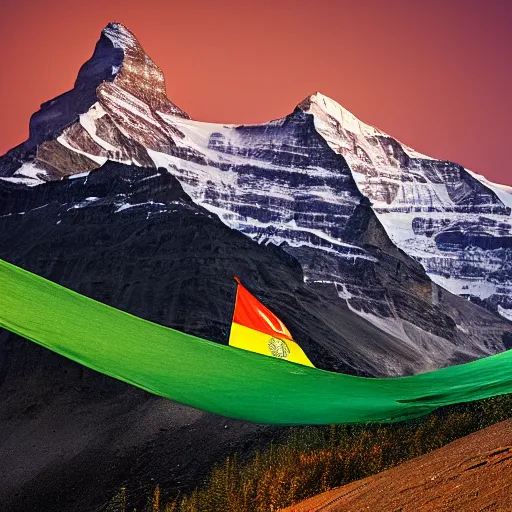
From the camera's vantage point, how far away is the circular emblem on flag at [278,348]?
12828 mm

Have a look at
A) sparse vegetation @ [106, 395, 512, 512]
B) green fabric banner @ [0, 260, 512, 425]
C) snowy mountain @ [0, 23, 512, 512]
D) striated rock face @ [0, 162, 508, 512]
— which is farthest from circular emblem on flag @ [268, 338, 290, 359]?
striated rock face @ [0, 162, 508, 512]

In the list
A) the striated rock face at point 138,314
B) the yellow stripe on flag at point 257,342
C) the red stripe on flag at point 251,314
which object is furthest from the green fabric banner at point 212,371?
the striated rock face at point 138,314

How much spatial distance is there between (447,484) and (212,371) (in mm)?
3293

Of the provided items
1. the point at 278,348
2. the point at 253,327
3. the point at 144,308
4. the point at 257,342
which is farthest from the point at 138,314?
the point at 257,342

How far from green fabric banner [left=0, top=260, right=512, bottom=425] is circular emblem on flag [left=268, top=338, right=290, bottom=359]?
4.56 feet

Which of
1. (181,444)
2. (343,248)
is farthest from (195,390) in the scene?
(343,248)

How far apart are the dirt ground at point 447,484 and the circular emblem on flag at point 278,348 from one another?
229 cm

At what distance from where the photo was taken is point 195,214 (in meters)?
108

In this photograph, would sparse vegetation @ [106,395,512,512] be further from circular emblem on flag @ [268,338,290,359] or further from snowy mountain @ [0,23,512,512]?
snowy mountain @ [0,23,512,512]

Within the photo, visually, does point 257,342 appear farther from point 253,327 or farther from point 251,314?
point 251,314

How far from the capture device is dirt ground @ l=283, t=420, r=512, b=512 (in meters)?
8.18

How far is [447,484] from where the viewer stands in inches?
351

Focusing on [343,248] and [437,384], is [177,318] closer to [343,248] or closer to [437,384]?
[437,384]

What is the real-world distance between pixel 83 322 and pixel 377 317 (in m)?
146
